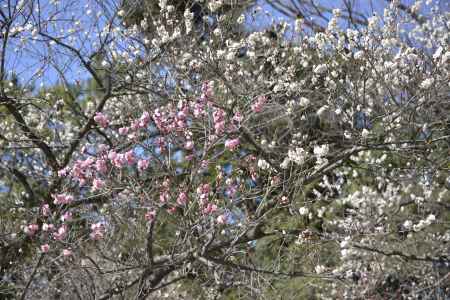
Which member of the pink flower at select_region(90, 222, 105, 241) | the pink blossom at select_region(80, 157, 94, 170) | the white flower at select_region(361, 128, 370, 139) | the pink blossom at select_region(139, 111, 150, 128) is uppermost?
the pink blossom at select_region(139, 111, 150, 128)

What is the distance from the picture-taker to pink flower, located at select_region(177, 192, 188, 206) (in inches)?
120

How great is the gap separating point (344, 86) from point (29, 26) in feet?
9.14

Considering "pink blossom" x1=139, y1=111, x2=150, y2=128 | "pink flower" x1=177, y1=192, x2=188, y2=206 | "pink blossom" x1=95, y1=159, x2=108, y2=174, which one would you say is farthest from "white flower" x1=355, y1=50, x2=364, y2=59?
"pink blossom" x1=95, y1=159, x2=108, y2=174

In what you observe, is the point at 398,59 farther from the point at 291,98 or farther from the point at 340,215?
the point at 340,215

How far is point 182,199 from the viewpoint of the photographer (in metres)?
3.05

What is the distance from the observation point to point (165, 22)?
5465 millimetres

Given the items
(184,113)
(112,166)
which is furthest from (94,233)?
(184,113)

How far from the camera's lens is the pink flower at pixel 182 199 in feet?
9.98

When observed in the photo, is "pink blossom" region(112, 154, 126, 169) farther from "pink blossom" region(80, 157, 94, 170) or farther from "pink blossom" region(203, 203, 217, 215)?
"pink blossom" region(203, 203, 217, 215)

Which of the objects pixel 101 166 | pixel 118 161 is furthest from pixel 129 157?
pixel 101 166

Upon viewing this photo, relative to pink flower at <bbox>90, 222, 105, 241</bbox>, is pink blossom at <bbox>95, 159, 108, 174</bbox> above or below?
above

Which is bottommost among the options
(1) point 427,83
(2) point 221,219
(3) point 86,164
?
(2) point 221,219

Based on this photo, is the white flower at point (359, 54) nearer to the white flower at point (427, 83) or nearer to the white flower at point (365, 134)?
the white flower at point (427, 83)

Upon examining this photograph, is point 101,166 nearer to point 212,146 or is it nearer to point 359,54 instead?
point 212,146
